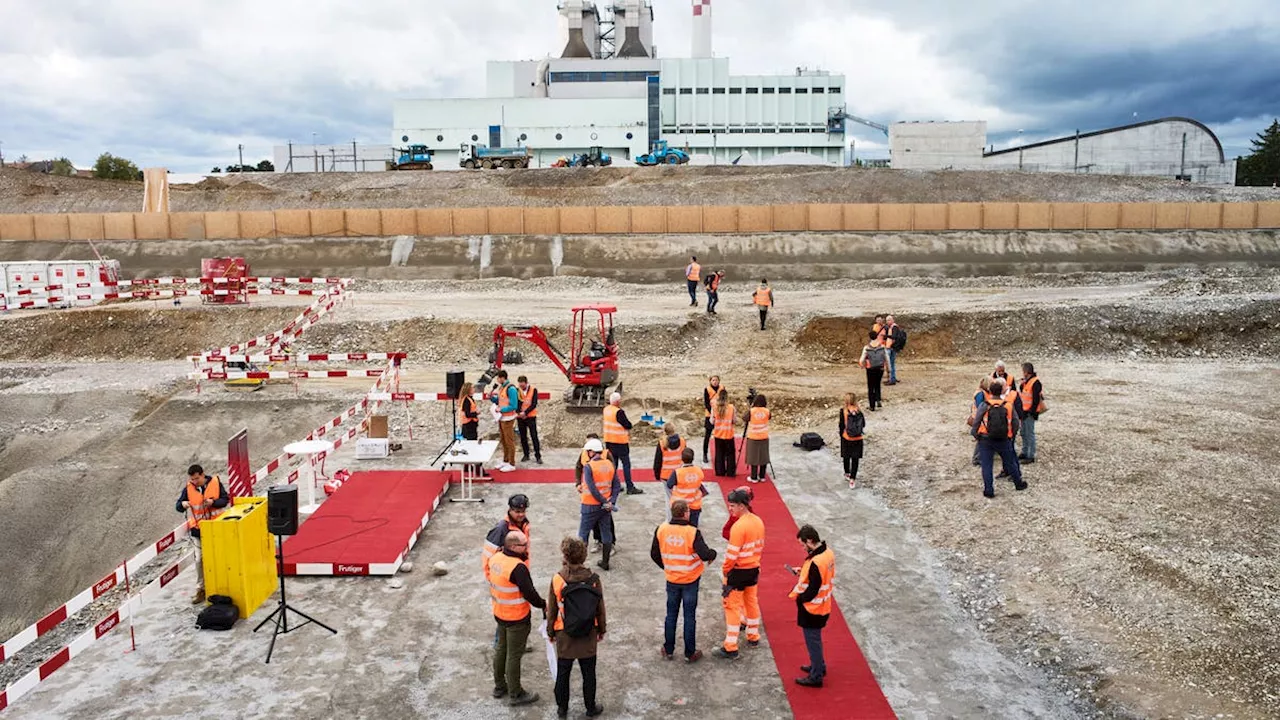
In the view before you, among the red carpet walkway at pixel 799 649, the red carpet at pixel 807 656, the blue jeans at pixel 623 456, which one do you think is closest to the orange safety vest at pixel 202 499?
the blue jeans at pixel 623 456

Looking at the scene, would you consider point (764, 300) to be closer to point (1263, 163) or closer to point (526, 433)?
point (526, 433)

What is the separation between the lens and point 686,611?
28.7 feet

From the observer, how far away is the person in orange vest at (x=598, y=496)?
10742 millimetres

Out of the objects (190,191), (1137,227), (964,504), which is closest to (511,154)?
(190,191)

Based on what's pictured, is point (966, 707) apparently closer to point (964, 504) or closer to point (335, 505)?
point (964, 504)

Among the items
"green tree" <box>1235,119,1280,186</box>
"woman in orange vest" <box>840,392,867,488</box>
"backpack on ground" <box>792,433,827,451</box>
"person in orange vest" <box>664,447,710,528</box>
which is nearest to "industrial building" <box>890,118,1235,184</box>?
"green tree" <box>1235,119,1280,186</box>

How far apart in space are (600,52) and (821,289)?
2816 inches

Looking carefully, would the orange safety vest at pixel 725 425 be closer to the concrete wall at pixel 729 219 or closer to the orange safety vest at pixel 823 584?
the orange safety vest at pixel 823 584

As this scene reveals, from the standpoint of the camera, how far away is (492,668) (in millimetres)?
8828

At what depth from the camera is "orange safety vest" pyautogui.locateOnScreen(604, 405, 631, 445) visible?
13156mm

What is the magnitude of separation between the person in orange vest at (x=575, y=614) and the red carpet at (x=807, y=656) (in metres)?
2.07

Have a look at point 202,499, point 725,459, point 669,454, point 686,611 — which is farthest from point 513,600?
point 725,459

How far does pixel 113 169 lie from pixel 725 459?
8826cm

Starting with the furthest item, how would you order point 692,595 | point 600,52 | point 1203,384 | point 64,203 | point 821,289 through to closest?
point 600,52 → point 64,203 → point 821,289 → point 1203,384 → point 692,595
